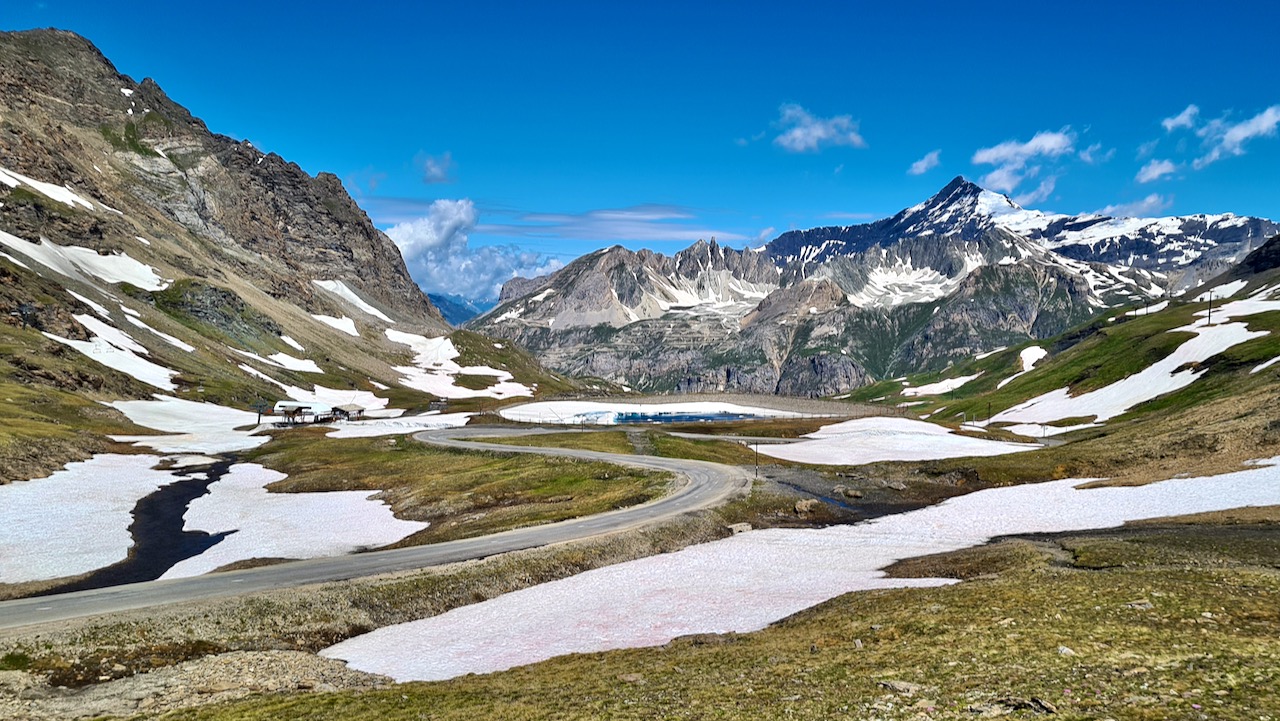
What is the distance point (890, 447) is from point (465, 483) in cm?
6974

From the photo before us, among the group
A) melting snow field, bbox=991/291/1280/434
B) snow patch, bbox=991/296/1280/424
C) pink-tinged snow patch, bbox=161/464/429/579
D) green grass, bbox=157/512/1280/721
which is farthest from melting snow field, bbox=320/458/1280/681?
snow patch, bbox=991/296/1280/424

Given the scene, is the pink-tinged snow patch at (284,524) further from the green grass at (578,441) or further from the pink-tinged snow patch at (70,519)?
the green grass at (578,441)

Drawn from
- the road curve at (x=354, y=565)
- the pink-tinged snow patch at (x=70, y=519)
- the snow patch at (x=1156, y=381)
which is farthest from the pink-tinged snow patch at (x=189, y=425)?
the snow patch at (x=1156, y=381)

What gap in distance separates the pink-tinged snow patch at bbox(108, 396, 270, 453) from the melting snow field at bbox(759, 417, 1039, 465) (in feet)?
339

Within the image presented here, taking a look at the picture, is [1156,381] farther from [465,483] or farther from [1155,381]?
[465,483]

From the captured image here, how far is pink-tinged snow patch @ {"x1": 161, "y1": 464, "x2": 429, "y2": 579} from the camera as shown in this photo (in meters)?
55.2

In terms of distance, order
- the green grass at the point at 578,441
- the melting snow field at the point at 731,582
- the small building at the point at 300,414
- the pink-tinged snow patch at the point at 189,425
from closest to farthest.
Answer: the melting snow field at the point at 731,582
the green grass at the point at 578,441
the pink-tinged snow patch at the point at 189,425
the small building at the point at 300,414

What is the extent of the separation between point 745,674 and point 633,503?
149 feet

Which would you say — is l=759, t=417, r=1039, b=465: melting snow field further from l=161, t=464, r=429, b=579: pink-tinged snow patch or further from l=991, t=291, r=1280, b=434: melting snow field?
l=161, t=464, r=429, b=579: pink-tinged snow patch

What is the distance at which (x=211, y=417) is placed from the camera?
16288cm

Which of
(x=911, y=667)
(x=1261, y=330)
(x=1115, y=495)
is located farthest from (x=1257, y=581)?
(x=1261, y=330)

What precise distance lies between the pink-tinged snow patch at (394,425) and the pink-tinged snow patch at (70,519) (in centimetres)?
5864

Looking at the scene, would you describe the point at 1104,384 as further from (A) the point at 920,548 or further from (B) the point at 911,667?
(B) the point at 911,667

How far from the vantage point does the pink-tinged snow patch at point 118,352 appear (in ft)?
561
